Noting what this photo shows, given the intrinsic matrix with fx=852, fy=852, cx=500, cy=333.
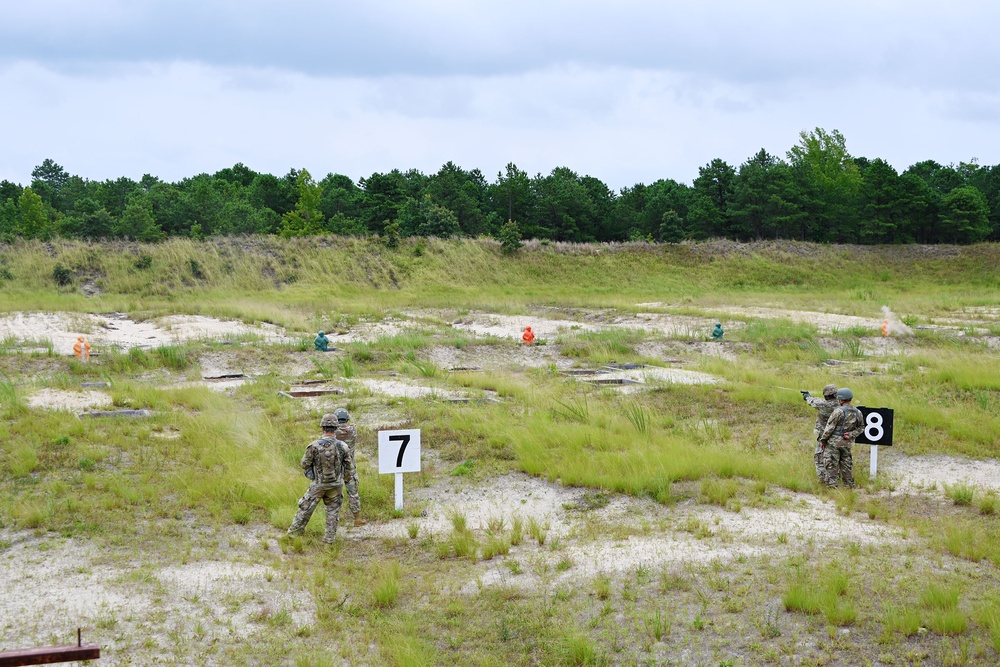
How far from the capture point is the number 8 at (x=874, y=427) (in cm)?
1101

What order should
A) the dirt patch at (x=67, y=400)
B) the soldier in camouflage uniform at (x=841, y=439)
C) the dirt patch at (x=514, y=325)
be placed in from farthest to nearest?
the dirt patch at (x=514, y=325) < the dirt patch at (x=67, y=400) < the soldier in camouflage uniform at (x=841, y=439)

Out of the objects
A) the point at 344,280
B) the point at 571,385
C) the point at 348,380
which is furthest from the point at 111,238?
the point at 571,385

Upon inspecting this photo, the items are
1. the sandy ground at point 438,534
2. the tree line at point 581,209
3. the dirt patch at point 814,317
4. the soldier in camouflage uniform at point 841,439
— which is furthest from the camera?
the tree line at point 581,209

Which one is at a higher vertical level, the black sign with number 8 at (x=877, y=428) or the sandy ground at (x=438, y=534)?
the black sign with number 8 at (x=877, y=428)

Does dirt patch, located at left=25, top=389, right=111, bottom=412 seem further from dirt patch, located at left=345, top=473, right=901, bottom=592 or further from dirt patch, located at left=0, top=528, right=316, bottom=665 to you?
dirt patch, located at left=345, top=473, right=901, bottom=592

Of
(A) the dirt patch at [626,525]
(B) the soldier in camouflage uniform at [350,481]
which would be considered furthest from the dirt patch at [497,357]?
(B) the soldier in camouflage uniform at [350,481]

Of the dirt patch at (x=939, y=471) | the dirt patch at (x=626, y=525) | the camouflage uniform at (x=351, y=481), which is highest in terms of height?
the camouflage uniform at (x=351, y=481)

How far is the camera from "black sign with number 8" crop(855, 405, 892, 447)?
1097 cm

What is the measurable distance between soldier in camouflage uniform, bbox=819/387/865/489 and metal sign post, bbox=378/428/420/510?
523 centimetres

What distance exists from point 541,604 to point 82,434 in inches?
357

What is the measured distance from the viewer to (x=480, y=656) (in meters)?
6.63

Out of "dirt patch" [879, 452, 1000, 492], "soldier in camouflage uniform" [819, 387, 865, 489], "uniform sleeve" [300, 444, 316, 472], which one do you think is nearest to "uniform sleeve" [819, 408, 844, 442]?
"soldier in camouflage uniform" [819, 387, 865, 489]

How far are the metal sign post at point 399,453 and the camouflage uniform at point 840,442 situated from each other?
5.22 metres

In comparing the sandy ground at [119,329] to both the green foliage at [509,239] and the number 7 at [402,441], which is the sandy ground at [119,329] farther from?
the green foliage at [509,239]
